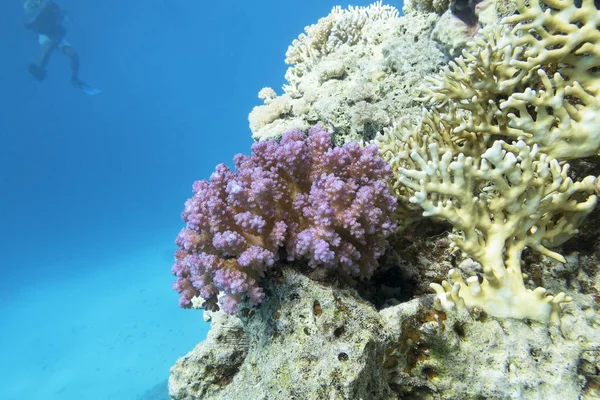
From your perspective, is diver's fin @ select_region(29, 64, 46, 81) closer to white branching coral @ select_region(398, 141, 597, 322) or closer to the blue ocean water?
the blue ocean water

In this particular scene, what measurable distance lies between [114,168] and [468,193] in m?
116

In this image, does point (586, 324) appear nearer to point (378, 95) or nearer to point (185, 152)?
point (378, 95)

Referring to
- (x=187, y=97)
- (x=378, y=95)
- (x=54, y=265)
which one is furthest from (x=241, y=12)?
(x=378, y=95)

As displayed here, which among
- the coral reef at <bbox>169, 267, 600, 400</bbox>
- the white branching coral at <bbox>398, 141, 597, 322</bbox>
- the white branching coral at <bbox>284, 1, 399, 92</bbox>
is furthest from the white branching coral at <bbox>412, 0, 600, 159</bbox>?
the white branching coral at <bbox>284, 1, 399, 92</bbox>

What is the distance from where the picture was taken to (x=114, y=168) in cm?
10312

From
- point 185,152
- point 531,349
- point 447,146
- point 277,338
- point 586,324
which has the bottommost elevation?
point 586,324

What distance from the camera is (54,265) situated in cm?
4669

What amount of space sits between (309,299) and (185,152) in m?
131

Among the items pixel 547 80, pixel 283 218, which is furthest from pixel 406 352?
pixel 547 80

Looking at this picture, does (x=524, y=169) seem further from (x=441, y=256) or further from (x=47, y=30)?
(x=47, y=30)

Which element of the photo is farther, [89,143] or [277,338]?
[89,143]

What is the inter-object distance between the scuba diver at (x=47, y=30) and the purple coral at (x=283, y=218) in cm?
3390

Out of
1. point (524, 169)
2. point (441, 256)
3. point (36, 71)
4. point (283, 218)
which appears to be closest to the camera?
point (524, 169)

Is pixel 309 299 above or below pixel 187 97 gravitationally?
below
